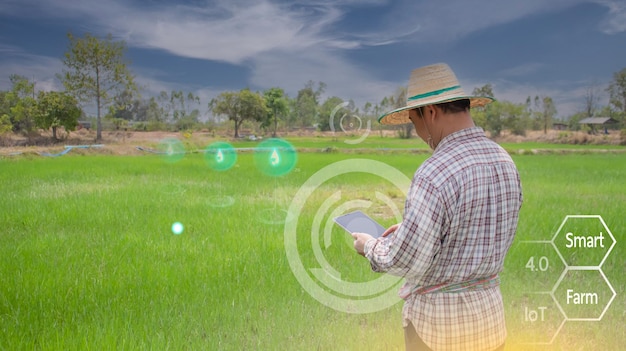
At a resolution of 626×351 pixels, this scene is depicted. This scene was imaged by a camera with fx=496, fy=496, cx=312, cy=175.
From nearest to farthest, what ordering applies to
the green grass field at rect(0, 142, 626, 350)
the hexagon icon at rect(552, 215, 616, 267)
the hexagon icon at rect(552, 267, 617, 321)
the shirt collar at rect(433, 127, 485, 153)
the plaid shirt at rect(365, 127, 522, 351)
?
the plaid shirt at rect(365, 127, 522, 351), the shirt collar at rect(433, 127, 485, 153), the green grass field at rect(0, 142, 626, 350), the hexagon icon at rect(552, 267, 617, 321), the hexagon icon at rect(552, 215, 616, 267)

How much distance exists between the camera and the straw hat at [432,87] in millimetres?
1734

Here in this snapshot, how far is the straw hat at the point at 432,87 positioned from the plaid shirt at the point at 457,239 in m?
0.14

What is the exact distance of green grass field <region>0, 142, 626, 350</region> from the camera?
3.28 meters

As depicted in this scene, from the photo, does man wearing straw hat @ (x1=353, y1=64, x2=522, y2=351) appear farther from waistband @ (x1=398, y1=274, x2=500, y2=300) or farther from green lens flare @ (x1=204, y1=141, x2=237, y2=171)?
green lens flare @ (x1=204, y1=141, x2=237, y2=171)

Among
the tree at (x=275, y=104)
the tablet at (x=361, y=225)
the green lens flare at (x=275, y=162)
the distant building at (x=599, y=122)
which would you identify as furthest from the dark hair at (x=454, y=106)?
the distant building at (x=599, y=122)

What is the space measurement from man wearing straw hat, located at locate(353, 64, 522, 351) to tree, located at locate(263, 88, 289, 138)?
139 ft

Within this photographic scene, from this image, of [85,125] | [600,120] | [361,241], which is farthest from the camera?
[600,120]

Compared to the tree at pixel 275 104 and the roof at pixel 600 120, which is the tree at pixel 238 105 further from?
the roof at pixel 600 120

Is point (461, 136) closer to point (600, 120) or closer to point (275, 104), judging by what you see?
point (275, 104)

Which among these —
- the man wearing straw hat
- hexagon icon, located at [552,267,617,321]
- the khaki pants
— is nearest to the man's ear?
the man wearing straw hat

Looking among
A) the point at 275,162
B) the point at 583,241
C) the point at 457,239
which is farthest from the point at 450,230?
the point at 275,162

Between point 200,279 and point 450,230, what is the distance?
10.0 ft

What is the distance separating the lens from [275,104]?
149ft

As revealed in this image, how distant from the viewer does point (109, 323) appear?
3.39 m
